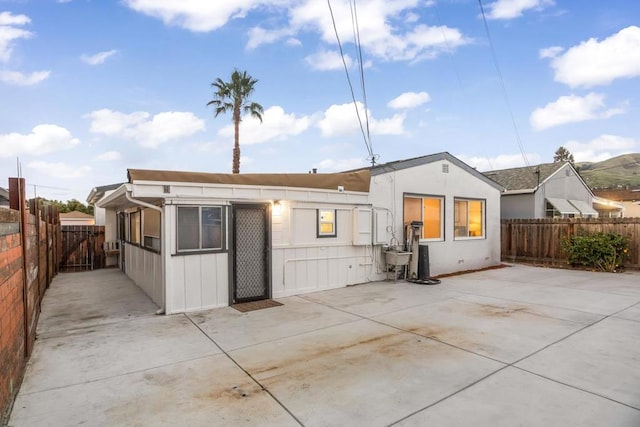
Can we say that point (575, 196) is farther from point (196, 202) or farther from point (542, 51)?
point (196, 202)

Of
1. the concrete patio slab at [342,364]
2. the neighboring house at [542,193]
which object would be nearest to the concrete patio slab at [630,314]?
the concrete patio slab at [342,364]

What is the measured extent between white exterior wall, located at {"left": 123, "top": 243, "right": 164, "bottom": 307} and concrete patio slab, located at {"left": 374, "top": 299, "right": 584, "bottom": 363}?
4064 mm

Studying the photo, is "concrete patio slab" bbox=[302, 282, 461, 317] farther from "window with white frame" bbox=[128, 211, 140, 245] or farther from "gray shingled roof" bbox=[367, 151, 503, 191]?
"window with white frame" bbox=[128, 211, 140, 245]

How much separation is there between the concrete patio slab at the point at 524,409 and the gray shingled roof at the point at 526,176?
41.1ft

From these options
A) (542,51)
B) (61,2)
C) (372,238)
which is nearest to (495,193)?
(542,51)

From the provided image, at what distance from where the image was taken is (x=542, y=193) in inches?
579

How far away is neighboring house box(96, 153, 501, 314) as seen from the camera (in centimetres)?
586

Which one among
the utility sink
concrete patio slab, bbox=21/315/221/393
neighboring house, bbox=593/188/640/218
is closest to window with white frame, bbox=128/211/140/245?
concrete patio slab, bbox=21/315/221/393

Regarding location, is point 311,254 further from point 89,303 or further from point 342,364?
point 89,303

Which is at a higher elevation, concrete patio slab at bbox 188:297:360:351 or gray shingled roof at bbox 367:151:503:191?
gray shingled roof at bbox 367:151:503:191

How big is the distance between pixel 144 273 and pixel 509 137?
49.8ft

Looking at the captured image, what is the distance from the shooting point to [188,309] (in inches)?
232

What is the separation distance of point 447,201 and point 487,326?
216 inches

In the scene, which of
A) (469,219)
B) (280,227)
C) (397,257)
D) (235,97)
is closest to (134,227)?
(280,227)
